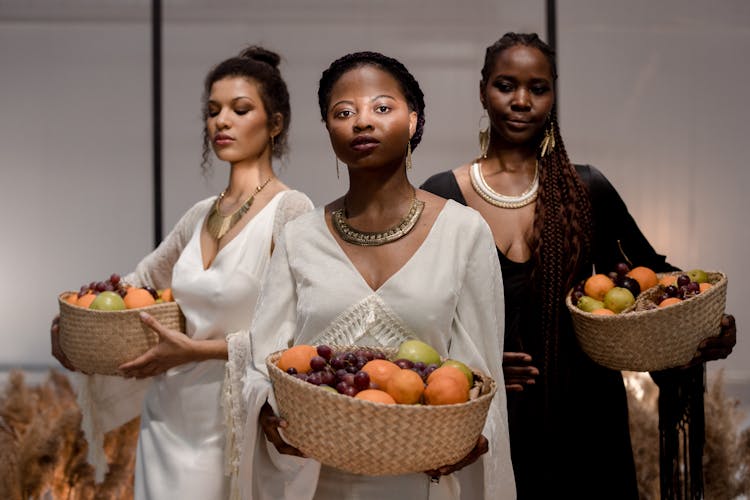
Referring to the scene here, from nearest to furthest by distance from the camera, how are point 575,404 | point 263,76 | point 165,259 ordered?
point 575,404
point 263,76
point 165,259

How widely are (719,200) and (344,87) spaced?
3.07m

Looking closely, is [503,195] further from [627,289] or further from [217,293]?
[217,293]

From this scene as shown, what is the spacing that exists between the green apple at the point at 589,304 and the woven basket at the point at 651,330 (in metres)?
0.02

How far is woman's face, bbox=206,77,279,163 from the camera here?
3146 millimetres

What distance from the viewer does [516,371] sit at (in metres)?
2.55

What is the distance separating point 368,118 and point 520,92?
711 millimetres

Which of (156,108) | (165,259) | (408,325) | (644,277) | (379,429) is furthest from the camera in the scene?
(156,108)

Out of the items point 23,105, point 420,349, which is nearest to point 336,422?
point 420,349

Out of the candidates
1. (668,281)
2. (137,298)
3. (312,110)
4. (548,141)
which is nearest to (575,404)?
(668,281)

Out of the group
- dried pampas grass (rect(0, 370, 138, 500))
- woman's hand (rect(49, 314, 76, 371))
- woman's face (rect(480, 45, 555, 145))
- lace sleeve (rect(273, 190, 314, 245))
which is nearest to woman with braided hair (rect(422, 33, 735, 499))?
woman's face (rect(480, 45, 555, 145))

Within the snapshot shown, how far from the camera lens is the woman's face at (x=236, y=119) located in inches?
124

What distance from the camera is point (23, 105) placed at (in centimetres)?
500

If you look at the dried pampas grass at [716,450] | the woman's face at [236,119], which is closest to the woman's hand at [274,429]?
the woman's face at [236,119]

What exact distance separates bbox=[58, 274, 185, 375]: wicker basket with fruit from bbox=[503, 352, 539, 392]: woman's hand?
1.10 meters
